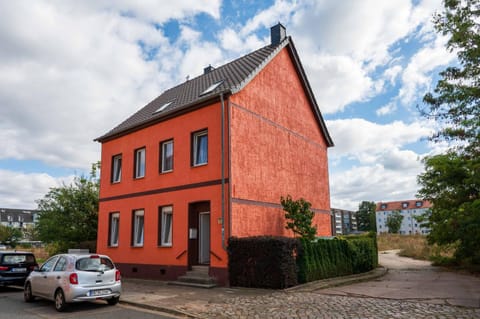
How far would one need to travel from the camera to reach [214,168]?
14445 mm

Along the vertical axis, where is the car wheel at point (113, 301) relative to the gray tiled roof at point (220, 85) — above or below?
below

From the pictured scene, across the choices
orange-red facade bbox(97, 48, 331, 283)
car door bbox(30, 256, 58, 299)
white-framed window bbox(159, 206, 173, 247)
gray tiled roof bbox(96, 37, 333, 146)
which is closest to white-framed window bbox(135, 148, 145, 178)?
orange-red facade bbox(97, 48, 331, 283)

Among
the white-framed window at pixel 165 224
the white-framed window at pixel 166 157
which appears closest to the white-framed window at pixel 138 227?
the white-framed window at pixel 165 224

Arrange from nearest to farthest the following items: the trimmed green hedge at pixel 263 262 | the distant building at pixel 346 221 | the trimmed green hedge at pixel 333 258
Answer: the trimmed green hedge at pixel 263 262 < the trimmed green hedge at pixel 333 258 < the distant building at pixel 346 221

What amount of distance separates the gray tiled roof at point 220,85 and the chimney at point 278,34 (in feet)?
1.38

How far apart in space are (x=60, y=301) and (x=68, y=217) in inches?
676

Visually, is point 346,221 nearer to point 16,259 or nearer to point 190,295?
point 16,259

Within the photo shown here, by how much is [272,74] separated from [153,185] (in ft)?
24.9

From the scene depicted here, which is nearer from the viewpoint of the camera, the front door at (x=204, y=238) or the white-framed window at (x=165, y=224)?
the front door at (x=204, y=238)

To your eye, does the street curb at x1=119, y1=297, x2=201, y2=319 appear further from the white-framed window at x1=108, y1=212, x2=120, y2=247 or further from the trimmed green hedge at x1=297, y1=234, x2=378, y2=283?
the white-framed window at x1=108, y1=212, x2=120, y2=247

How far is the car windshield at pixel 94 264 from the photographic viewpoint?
397 inches

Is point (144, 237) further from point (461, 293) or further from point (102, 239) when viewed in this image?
point (461, 293)

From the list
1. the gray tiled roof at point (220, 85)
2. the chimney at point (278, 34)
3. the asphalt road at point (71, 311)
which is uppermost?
the chimney at point (278, 34)

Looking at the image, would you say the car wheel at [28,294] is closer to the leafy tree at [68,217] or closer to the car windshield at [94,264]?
the car windshield at [94,264]
